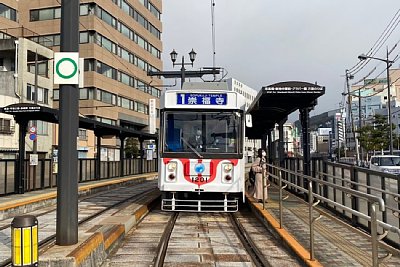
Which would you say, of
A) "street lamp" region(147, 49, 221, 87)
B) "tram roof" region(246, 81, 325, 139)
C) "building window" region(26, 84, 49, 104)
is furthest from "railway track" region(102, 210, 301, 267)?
"building window" region(26, 84, 49, 104)

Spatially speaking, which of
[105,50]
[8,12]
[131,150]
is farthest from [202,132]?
[131,150]

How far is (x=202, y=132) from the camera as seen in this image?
38.4ft

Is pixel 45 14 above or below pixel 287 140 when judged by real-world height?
above

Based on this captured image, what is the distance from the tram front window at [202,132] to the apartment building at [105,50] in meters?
39.7

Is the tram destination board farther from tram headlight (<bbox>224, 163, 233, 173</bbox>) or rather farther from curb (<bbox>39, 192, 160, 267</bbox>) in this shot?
tram headlight (<bbox>224, 163, 233, 173</bbox>)

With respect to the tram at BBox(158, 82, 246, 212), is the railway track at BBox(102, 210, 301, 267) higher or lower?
lower

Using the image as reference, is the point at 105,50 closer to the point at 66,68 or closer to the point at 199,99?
the point at 199,99

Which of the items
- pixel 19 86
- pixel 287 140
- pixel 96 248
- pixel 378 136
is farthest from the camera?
pixel 378 136

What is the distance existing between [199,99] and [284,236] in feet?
16.1

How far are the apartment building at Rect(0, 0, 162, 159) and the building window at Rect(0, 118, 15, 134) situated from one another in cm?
1156

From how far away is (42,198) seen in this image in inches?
565

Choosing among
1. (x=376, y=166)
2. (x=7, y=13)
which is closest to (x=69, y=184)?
(x=376, y=166)

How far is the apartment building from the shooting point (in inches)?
2083

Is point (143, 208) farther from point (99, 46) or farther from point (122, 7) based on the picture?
point (122, 7)
